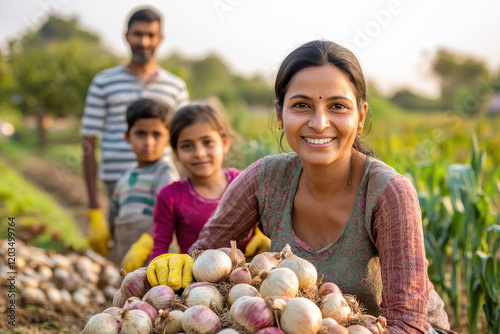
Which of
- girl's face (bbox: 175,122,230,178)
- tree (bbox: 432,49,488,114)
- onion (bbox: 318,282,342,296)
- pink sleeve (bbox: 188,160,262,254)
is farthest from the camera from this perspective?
tree (bbox: 432,49,488,114)

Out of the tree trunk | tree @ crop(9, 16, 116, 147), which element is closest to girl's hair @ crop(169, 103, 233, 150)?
tree @ crop(9, 16, 116, 147)

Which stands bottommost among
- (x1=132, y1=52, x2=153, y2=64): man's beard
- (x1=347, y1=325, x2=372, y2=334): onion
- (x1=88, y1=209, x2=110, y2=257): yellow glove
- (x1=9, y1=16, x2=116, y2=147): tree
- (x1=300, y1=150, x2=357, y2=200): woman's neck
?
(x1=88, y1=209, x2=110, y2=257): yellow glove

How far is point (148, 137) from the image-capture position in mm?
3072

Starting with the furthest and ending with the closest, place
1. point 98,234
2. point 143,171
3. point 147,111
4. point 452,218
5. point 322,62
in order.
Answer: point 98,234
point 143,171
point 147,111
point 452,218
point 322,62

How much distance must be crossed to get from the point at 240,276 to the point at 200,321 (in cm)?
23

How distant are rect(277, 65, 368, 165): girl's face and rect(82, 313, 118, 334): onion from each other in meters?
0.74

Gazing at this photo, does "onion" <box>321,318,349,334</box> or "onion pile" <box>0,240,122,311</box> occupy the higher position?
"onion" <box>321,318,349,334</box>

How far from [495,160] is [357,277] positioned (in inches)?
137

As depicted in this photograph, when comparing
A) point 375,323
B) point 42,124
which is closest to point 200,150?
point 375,323

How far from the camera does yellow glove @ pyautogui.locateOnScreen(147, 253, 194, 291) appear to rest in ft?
5.09

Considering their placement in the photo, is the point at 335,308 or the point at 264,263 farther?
the point at 264,263

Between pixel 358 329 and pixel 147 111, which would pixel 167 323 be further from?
pixel 147 111

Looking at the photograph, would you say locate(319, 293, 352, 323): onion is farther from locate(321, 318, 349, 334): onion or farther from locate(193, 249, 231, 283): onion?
locate(193, 249, 231, 283): onion

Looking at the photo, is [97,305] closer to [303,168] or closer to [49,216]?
[303,168]
